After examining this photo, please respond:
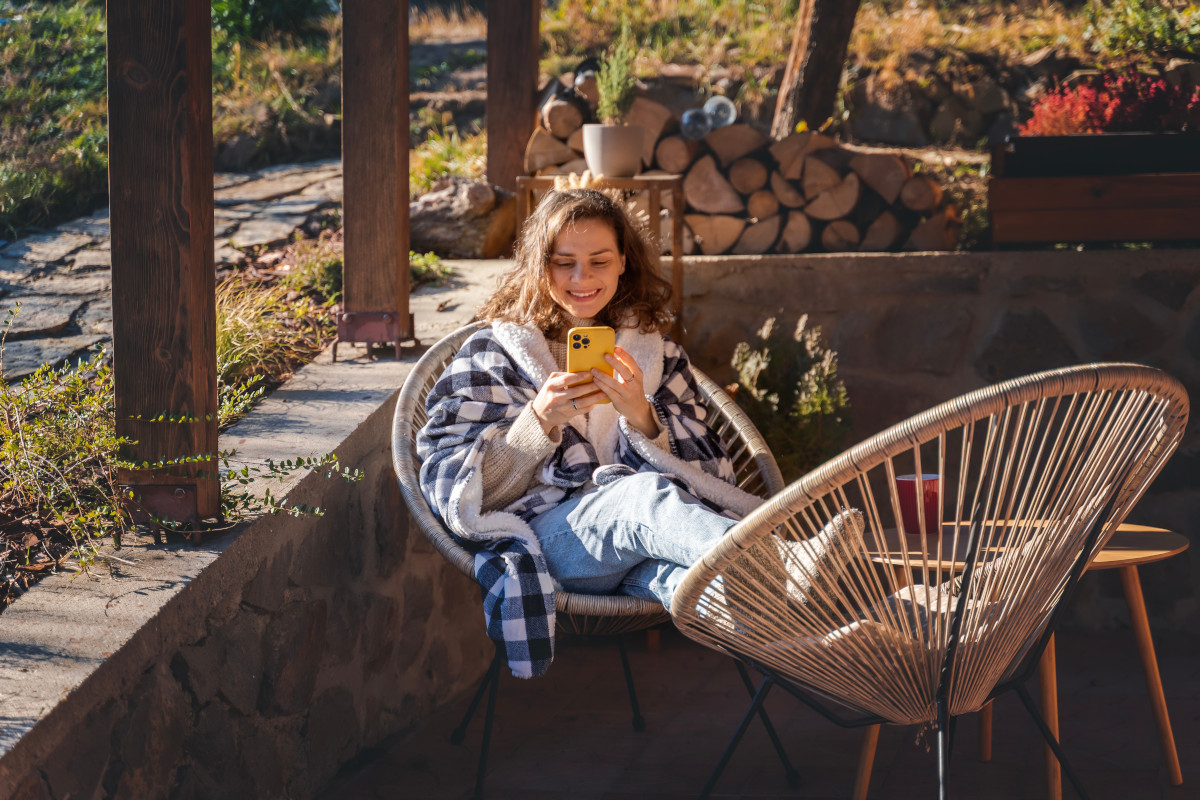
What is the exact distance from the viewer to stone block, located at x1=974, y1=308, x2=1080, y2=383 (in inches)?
136

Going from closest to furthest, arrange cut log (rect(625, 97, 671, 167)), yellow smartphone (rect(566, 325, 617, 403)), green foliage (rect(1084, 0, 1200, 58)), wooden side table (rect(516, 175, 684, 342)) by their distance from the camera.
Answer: yellow smartphone (rect(566, 325, 617, 403)), wooden side table (rect(516, 175, 684, 342)), cut log (rect(625, 97, 671, 167)), green foliage (rect(1084, 0, 1200, 58))

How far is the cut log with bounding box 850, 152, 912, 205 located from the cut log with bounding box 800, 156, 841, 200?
0.09 meters

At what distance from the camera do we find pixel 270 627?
6.45 ft

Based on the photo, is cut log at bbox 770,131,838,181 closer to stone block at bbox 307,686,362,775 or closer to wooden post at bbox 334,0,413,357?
wooden post at bbox 334,0,413,357

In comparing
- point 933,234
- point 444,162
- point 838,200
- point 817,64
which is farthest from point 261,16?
point 933,234

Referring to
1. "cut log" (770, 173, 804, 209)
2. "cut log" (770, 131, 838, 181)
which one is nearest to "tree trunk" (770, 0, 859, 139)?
"cut log" (770, 131, 838, 181)

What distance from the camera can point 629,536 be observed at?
1890mm

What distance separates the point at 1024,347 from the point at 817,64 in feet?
6.22

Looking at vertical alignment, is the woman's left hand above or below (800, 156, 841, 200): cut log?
below

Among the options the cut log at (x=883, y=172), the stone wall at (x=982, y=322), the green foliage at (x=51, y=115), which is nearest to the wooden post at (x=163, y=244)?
the stone wall at (x=982, y=322)

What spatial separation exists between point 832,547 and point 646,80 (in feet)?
16.1

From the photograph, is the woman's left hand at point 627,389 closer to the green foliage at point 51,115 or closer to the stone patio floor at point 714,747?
the stone patio floor at point 714,747

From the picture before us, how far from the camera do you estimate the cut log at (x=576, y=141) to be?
402cm

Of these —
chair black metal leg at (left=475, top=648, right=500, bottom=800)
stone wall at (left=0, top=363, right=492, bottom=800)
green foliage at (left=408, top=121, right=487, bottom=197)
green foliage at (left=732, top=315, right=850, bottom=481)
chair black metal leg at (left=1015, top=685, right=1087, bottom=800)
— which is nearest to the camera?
stone wall at (left=0, top=363, right=492, bottom=800)
